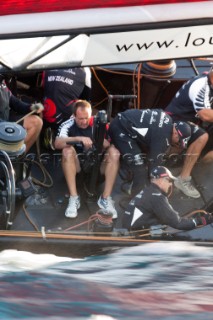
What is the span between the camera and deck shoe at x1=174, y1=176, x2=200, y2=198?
6164 mm

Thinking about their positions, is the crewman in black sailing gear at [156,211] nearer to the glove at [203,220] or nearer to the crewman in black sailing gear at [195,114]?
the glove at [203,220]

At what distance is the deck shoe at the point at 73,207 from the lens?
586 centimetres

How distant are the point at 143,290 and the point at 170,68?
4.74 meters

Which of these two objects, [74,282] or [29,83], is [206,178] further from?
[74,282]

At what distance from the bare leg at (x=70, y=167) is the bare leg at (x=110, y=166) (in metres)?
0.19

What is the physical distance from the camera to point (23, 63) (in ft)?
15.2

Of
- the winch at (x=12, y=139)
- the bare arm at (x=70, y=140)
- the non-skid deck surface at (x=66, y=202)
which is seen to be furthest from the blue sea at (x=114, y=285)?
the bare arm at (x=70, y=140)

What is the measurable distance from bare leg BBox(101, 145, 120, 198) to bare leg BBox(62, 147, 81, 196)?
195mm

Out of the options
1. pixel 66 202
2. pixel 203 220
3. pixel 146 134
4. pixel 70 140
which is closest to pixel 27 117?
pixel 70 140

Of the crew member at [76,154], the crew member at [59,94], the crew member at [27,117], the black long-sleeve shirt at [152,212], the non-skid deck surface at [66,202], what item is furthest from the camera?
the crew member at [59,94]

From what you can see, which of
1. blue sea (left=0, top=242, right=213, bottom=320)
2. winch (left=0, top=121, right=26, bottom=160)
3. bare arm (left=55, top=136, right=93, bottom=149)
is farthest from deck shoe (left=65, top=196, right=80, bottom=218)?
blue sea (left=0, top=242, right=213, bottom=320)

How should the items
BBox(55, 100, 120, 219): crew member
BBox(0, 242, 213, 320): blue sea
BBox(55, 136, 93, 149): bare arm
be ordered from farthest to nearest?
BBox(55, 136, 93, 149): bare arm → BBox(55, 100, 120, 219): crew member → BBox(0, 242, 213, 320): blue sea

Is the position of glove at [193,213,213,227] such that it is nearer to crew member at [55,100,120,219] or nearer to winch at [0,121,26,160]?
crew member at [55,100,120,219]

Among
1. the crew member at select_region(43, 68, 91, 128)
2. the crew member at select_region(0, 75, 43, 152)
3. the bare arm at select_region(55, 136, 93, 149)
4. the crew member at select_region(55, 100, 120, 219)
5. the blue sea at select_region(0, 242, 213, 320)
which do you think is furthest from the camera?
the crew member at select_region(43, 68, 91, 128)
